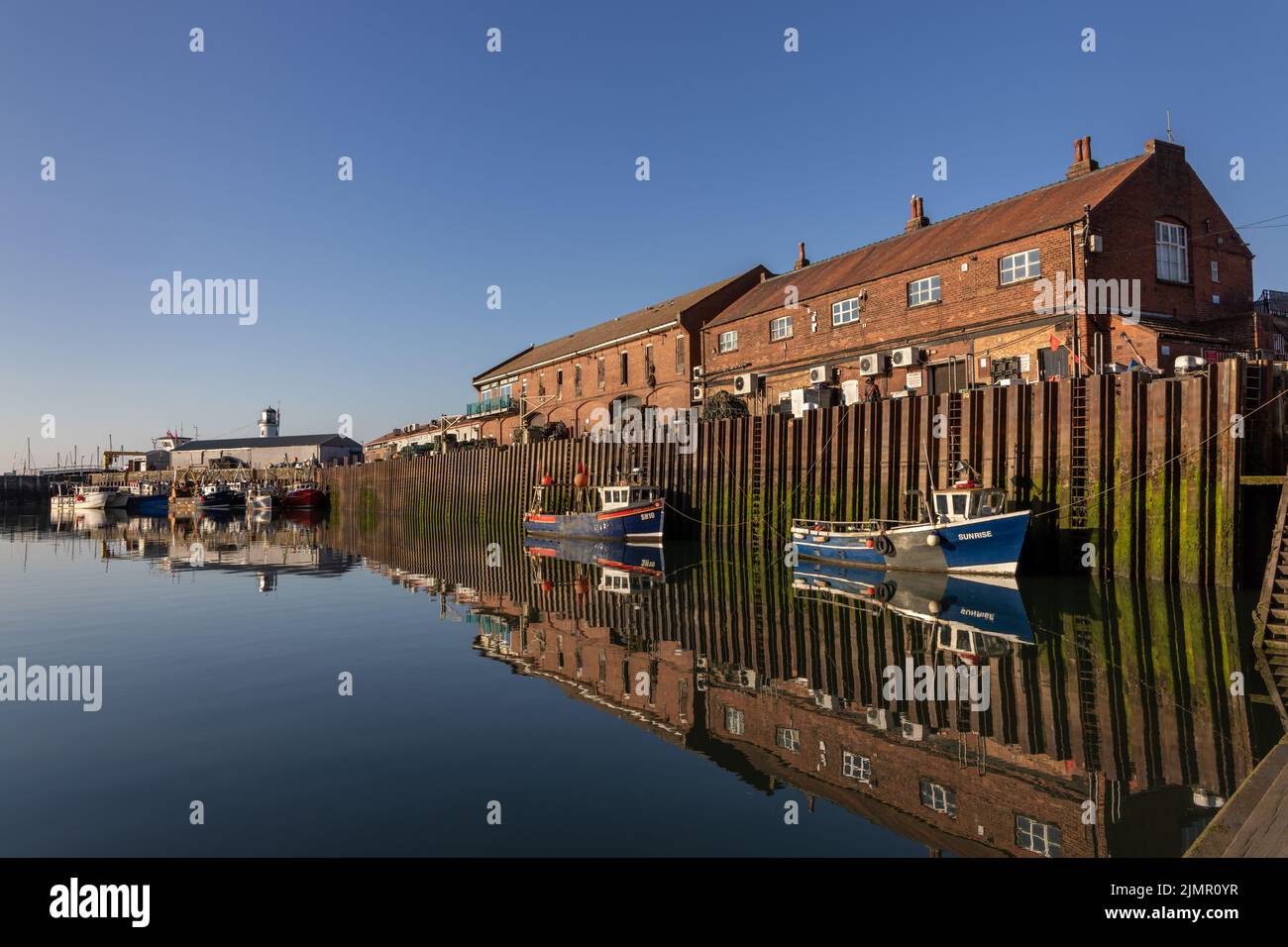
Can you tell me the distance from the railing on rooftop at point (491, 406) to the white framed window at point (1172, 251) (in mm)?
→ 44575

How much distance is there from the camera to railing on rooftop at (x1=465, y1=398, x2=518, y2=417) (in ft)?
215

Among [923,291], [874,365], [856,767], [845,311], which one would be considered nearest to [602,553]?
[874,365]

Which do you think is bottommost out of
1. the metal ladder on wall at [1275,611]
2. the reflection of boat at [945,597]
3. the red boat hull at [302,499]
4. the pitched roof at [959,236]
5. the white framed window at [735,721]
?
the white framed window at [735,721]

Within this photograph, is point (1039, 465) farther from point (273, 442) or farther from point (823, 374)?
point (273, 442)

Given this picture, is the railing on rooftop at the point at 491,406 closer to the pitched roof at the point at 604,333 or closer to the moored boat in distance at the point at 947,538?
the pitched roof at the point at 604,333

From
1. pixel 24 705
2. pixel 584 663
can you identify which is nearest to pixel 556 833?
pixel 584 663

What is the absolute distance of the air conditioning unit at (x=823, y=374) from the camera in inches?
1431

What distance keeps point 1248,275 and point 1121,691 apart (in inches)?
1106

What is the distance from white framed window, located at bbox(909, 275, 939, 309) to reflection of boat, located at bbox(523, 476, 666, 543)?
13.2 m

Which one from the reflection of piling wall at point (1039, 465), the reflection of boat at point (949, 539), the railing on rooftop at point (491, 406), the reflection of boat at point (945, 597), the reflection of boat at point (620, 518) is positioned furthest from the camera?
the railing on rooftop at point (491, 406)

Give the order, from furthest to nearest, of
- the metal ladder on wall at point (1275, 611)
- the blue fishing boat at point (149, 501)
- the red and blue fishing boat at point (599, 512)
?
1. the blue fishing boat at point (149, 501)
2. the red and blue fishing boat at point (599, 512)
3. the metal ladder on wall at point (1275, 611)

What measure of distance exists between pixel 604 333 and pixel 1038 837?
173 ft

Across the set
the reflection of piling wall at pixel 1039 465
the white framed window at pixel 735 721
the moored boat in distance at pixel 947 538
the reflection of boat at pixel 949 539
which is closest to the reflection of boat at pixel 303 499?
the reflection of piling wall at pixel 1039 465
